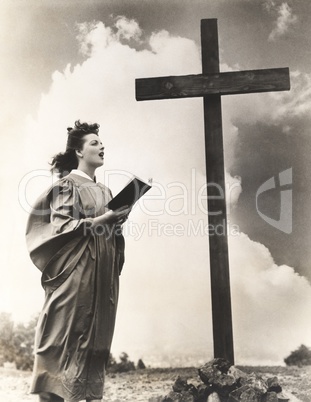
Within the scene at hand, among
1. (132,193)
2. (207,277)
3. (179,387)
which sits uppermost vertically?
(132,193)

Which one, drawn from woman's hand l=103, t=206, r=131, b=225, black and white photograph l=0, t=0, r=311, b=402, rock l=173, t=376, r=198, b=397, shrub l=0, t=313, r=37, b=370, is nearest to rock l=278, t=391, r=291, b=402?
black and white photograph l=0, t=0, r=311, b=402

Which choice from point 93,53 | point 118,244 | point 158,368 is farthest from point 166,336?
point 93,53

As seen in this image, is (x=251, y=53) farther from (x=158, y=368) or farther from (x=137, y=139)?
(x=158, y=368)

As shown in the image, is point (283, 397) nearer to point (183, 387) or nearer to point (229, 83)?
point (183, 387)

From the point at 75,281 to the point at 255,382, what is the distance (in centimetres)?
128

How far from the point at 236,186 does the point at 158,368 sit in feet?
4.75

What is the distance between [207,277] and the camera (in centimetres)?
459

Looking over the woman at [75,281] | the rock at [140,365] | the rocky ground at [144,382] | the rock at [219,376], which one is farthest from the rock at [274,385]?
the woman at [75,281]

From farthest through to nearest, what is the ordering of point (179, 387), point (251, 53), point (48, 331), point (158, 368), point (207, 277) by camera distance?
point (251, 53), point (207, 277), point (158, 368), point (179, 387), point (48, 331)

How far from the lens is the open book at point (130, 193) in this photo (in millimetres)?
3760

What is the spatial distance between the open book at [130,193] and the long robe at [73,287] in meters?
0.18

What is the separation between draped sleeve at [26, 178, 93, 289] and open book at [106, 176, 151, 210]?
0.19m

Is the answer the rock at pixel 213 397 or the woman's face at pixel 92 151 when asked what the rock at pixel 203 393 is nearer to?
the rock at pixel 213 397

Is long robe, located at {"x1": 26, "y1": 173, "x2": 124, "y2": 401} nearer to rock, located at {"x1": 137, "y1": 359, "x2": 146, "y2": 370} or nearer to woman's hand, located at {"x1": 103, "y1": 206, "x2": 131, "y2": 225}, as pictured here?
woman's hand, located at {"x1": 103, "y1": 206, "x2": 131, "y2": 225}
